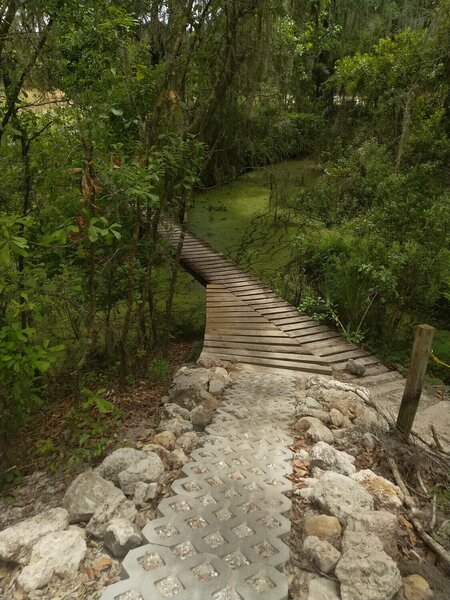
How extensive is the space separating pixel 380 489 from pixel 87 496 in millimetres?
1640

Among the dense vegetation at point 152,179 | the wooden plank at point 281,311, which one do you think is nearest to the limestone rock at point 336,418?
the dense vegetation at point 152,179

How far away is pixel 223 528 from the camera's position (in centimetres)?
194

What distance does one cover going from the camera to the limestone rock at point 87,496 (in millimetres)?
2096

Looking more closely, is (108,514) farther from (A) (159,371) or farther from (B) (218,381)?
(A) (159,371)

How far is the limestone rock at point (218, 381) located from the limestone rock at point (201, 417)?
0.47 metres

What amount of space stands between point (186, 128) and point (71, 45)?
1.40 meters

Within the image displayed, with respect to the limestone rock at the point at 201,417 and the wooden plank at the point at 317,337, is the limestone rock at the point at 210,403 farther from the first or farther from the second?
the wooden plank at the point at 317,337

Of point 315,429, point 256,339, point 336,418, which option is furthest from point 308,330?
point 315,429

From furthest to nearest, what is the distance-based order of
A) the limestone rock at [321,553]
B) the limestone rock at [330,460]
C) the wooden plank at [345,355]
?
the wooden plank at [345,355]
the limestone rock at [330,460]
the limestone rock at [321,553]

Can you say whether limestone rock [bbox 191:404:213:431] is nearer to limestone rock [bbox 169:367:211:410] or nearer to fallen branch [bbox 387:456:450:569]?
limestone rock [bbox 169:367:211:410]

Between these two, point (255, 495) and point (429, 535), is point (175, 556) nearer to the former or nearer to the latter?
point (255, 495)

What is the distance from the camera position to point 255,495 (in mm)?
2184

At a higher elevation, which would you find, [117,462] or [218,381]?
[117,462]

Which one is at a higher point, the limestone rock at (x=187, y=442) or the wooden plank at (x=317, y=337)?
the limestone rock at (x=187, y=442)
